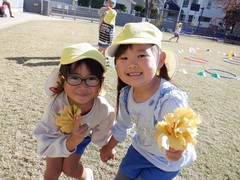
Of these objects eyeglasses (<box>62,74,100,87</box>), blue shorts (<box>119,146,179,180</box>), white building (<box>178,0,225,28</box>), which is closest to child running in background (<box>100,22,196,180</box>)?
blue shorts (<box>119,146,179,180</box>)

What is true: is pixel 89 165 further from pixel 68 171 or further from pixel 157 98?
pixel 157 98

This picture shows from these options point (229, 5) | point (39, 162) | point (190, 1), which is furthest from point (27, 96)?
point (190, 1)

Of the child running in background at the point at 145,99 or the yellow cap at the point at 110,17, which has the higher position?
the yellow cap at the point at 110,17

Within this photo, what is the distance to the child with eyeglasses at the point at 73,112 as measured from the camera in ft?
5.44

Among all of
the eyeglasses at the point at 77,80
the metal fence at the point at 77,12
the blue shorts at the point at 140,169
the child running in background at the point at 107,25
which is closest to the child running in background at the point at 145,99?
the blue shorts at the point at 140,169

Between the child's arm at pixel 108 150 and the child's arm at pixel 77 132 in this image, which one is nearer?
the child's arm at pixel 77 132

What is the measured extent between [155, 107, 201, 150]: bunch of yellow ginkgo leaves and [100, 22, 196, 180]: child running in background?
0.12m

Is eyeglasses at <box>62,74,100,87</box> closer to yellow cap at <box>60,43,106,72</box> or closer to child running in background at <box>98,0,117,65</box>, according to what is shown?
yellow cap at <box>60,43,106,72</box>

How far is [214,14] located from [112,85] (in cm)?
4515

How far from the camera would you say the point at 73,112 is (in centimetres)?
167

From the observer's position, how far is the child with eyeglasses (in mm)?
1659

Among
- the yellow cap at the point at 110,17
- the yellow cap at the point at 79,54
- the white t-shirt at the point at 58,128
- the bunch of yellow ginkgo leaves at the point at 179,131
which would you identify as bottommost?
the white t-shirt at the point at 58,128

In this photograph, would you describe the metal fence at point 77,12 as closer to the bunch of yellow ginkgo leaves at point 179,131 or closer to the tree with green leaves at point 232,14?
the tree with green leaves at point 232,14

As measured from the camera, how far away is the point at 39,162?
7.71 feet
